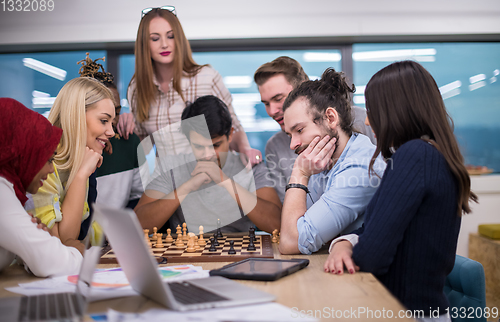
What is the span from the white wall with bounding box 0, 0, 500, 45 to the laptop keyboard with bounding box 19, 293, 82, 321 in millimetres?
3001

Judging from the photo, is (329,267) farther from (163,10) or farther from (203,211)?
(163,10)

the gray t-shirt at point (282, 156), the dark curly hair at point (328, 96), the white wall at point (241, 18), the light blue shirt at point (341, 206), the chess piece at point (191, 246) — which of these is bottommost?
the chess piece at point (191, 246)

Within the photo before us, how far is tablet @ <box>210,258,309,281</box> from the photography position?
1110 mm

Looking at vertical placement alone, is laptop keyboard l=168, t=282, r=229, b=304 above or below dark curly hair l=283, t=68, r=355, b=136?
below

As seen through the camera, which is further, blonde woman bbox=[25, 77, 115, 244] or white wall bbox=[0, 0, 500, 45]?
white wall bbox=[0, 0, 500, 45]

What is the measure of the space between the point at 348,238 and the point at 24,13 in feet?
12.0

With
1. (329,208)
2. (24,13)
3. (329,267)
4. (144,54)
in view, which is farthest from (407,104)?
(24,13)

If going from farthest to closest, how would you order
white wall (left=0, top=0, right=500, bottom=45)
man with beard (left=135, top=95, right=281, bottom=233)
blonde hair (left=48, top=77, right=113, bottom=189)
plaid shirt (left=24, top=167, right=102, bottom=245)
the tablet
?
1. white wall (left=0, top=0, right=500, bottom=45)
2. man with beard (left=135, top=95, right=281, bottom=233)
3. blonde hair (left=48, top=77, right=113, bottom=189)
4. plaid shirt (left=24, top=167, right=102, bottom=245)
5. the tablet

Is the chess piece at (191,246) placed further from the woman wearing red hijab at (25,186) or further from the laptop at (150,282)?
the laptop at (150,282)

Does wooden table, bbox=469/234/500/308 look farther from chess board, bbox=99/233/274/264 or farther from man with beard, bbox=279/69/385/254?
chess board, bbox=99/233/274/264

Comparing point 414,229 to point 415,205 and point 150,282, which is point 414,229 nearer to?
point 415,205

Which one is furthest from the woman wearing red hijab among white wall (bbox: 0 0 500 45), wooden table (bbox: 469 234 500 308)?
wooden table (bbox: 469 234 500 308)

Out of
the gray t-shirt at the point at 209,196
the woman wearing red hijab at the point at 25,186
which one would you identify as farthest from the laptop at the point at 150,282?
the gray t-shirt at the point at 209,196

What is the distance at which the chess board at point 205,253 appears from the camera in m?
1.44
